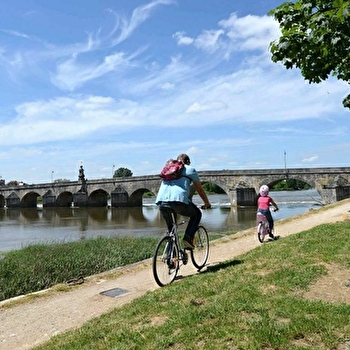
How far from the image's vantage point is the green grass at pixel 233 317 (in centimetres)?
297

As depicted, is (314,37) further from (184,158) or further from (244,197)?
(244,197)

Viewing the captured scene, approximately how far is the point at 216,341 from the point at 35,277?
5881 millimetres

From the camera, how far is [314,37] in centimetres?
376

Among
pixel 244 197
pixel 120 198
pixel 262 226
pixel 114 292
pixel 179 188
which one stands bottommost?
pixel 114 292

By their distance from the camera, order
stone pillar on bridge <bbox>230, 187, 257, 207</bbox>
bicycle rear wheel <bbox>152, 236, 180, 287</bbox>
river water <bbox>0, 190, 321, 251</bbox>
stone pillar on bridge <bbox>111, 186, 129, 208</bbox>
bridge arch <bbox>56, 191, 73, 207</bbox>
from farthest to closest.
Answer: bridge arch <bbox>56, 191, 73, 207</bbox> < stone pillar on bridge <bbox>111, 186, 129, 208</bbox> < stone pillar on bridge <bbox>230, 187, 257, 207</bbox> < river water <bbox>0, 190, 321, 251</bbox> < bicycle rear wheel <bbox>152, 236, 180, 287</bbox>

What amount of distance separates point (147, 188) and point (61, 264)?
39808 millimetres

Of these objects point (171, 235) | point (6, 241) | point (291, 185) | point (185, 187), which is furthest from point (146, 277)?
Answer: point (291, 185)

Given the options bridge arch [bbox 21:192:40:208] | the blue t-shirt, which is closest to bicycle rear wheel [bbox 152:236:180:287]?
the blue t-shirt

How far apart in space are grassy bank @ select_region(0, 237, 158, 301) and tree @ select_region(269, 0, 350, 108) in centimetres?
611

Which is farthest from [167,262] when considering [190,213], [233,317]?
[233,317]

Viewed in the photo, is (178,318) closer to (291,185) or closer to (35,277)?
(35,277)

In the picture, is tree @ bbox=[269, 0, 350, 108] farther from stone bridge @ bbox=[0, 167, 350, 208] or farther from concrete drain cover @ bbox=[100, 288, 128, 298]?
stone bridge @ bbox=[0, 167, 350, 208]

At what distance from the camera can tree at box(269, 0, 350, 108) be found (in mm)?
3545

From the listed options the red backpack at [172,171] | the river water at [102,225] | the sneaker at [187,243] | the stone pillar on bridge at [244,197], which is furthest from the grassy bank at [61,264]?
the stone pillar on bridge at [244,197]
